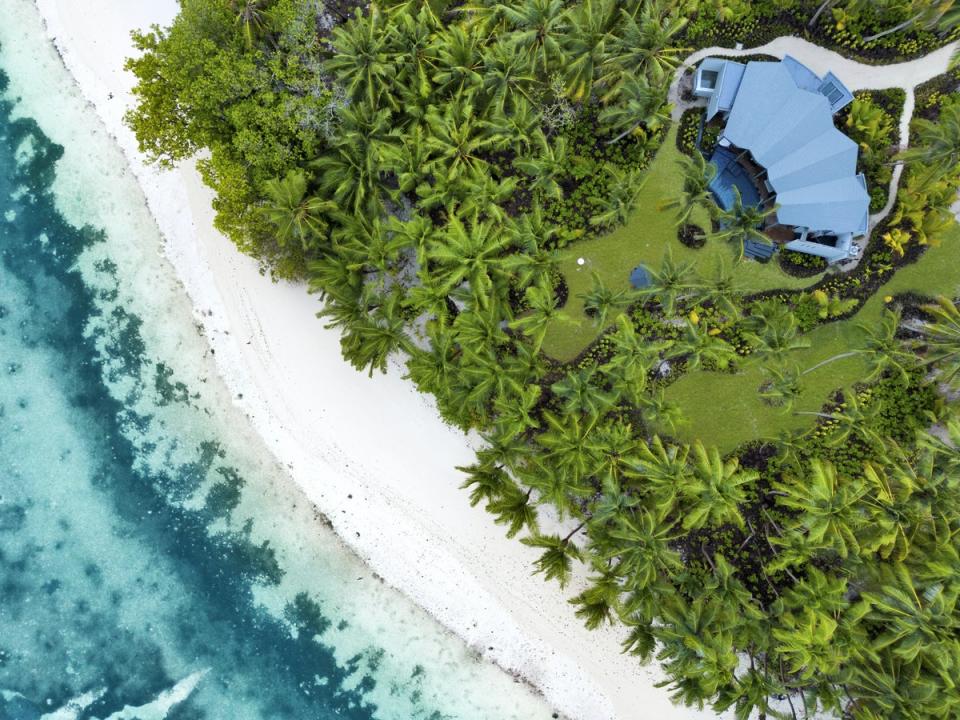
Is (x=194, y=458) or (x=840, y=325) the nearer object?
(x=840, y=325)

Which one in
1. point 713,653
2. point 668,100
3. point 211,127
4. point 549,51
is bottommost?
point 713,653

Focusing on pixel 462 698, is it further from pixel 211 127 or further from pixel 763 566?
pixel 211 127

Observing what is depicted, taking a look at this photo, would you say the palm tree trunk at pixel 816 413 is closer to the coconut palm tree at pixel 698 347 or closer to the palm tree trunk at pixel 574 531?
the coconut palm tree at pixel 698 347

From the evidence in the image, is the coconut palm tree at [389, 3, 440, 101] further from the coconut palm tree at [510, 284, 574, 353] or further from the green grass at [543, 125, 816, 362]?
the green grass at [543, 125, 816, 362]

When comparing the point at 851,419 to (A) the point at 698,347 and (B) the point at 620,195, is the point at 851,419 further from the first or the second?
(B) the point at 620,195

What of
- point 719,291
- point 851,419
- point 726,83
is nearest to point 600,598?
point 851,419

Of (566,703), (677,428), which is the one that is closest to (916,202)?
(677,428)

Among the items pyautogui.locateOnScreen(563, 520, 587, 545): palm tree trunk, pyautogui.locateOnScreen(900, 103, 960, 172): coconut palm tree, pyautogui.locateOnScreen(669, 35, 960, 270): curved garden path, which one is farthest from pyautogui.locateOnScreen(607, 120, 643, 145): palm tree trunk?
pyautogui.locateOnScreen(563, 520, 587, 545): palm tree trunk
